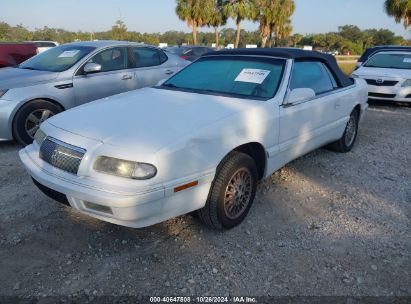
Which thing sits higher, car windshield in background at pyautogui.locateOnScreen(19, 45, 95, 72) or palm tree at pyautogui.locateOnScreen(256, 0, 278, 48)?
palm tree at pyautogui.locateOnScreen(256, 0, 278, 48)

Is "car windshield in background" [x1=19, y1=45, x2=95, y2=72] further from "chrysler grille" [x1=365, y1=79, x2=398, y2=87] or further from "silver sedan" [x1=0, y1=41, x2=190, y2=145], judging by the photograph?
"chrysler grille" [x1=365, y1=79, x2=398, y2=87]

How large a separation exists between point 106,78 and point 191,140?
12.8 ft

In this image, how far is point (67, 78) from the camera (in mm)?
5602

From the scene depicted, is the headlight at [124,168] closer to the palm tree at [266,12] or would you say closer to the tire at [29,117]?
the tire at [29,117]

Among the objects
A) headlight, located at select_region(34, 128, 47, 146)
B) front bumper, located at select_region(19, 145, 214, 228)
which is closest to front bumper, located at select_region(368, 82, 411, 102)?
front bumper, located at select_region(19, 145, 214, 228)

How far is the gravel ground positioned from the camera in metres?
2.52

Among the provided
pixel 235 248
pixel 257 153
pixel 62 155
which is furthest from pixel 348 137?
pixel 62 155

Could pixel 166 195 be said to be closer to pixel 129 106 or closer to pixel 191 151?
pixel 191 151

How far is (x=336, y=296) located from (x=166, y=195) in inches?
52.9

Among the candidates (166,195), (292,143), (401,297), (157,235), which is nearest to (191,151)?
(166,195)

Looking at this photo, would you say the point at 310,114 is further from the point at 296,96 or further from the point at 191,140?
the point at 191,140

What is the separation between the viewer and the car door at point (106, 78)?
577 centimetres

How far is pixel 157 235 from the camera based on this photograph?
313 cm

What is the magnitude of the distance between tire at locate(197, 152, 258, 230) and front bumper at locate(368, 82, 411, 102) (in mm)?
6692
